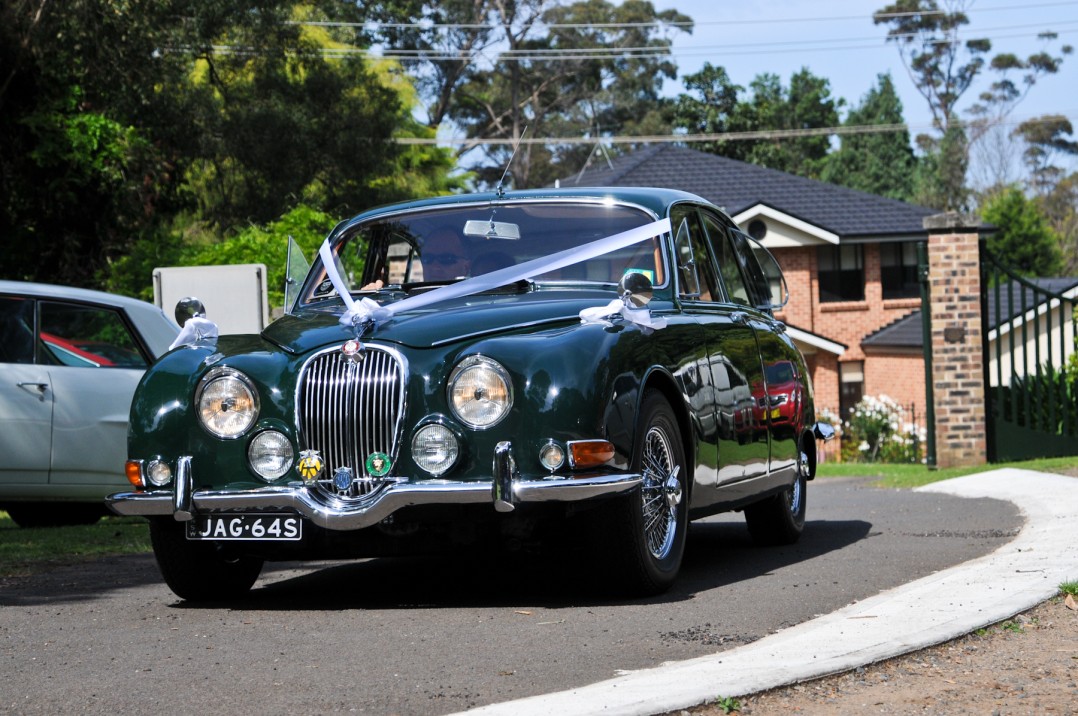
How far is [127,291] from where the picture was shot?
78.5 ft

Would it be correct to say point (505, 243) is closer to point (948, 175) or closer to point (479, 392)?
point (479, 392)

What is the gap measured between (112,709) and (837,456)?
33.1 metres

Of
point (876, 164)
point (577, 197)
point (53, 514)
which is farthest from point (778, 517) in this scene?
point (876, 164)

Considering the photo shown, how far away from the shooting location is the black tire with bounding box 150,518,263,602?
263 inches

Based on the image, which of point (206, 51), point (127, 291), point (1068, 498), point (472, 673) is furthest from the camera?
point (206, 51)

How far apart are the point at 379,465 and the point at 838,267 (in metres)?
36.1

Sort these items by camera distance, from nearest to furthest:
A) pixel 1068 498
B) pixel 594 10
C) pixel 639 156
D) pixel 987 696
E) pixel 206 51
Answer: pixel 987 696 → pixel 1068 498 → pixel 206 51 → pixel 639 156 → pixel 594 10

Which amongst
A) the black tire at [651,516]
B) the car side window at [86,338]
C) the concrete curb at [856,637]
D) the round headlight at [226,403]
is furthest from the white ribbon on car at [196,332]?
the car side window at [86,338]

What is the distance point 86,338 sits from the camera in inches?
429

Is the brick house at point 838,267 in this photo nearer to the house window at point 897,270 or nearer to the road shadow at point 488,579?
the house window at point 897,270

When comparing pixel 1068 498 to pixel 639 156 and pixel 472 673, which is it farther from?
pixel 639 156

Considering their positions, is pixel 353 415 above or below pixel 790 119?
below

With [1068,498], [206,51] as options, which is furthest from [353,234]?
[206,51]

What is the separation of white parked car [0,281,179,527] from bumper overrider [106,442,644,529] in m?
4.31
